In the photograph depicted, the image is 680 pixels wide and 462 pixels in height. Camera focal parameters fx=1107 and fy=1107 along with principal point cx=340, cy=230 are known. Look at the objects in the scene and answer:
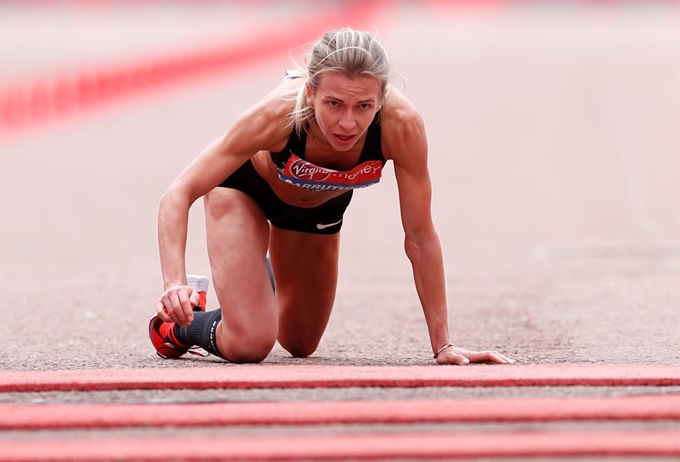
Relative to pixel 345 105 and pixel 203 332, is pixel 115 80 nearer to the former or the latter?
pixel 203 332

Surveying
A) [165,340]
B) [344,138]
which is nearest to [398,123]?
[344,138]

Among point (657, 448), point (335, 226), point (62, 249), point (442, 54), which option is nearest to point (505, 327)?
point (335, 226)

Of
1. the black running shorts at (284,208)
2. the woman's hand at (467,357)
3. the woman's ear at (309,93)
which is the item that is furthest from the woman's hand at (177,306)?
the woman's hand at (467,357)

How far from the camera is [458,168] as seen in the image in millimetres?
17969

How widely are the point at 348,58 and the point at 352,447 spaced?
1847 millimetres

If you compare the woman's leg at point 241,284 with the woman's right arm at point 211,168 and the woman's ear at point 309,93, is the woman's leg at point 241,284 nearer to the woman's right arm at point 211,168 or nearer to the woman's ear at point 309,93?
the woman's right arm at point 211,168

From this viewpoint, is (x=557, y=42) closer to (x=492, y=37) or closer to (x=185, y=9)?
(x=492, y=37)

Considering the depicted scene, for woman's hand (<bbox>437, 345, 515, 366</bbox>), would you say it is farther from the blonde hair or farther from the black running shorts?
the blonde hair

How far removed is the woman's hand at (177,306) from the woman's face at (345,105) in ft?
Answer: 2.99

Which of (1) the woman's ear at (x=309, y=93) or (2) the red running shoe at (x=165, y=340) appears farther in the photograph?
(2) the red running shoe at (x=165, y=340)

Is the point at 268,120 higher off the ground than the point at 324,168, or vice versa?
the point at 268,120

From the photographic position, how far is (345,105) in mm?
4637

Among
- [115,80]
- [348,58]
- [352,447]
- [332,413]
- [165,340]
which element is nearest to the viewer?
[352,447]

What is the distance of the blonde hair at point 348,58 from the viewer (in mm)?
4613
